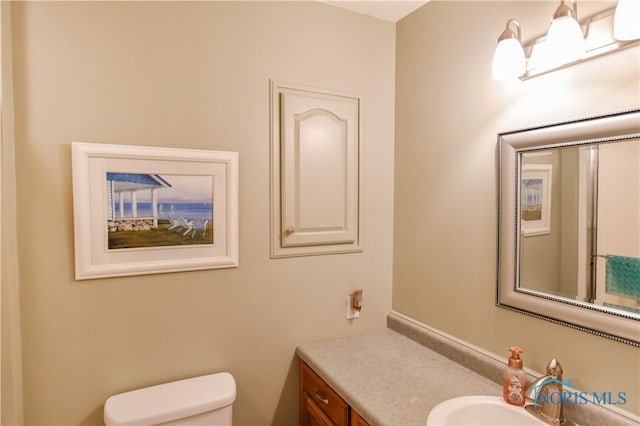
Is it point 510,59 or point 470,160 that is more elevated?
point 510,59

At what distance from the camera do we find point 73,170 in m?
1.30

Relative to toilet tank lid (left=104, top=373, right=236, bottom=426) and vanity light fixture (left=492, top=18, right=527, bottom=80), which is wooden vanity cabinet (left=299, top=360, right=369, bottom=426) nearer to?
toilet tank lid (left=104, top=373, right=236, bottom=426)

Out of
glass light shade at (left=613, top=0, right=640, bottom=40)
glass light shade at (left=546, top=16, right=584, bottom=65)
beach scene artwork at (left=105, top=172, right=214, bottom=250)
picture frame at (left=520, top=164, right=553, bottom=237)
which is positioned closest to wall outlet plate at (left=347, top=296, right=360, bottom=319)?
beach scene artwork at (left=105, top=172, right=214, bottom=250)

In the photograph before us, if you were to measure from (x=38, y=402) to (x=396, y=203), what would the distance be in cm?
172

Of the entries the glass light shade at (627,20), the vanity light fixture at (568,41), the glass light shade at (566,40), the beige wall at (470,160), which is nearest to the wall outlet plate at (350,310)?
the beige wall at (470,160)

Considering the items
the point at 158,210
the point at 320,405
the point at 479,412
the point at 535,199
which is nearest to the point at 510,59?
the point at 535,199

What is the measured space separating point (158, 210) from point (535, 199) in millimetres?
1402

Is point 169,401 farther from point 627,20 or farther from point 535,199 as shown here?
point 627,20

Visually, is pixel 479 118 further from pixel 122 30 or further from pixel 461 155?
pixel 122 30

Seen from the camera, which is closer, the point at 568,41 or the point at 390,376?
the point at 568,41

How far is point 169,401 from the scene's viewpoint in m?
1.34
